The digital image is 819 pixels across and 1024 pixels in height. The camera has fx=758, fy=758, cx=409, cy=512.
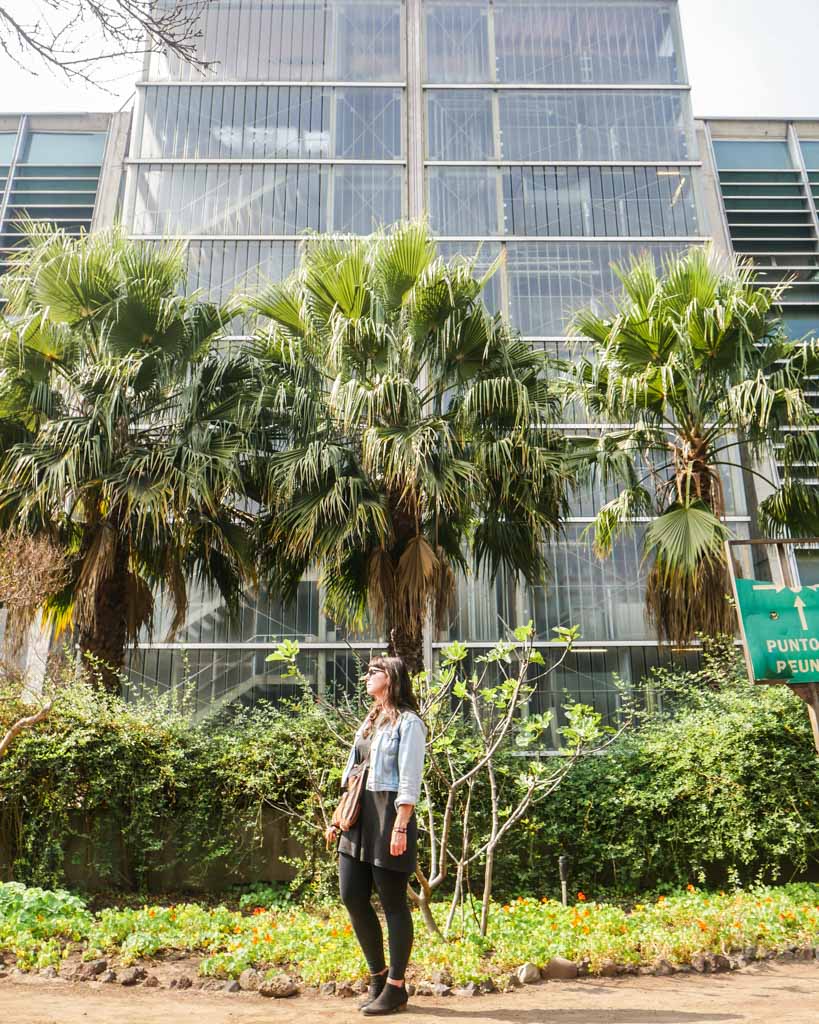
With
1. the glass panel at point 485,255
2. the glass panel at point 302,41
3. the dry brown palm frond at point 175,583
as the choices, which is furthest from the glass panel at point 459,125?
the dry brown palm frond at point 175,583

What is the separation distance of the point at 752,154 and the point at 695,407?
1453 cm

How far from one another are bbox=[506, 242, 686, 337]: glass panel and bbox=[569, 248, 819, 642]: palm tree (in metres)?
6.42

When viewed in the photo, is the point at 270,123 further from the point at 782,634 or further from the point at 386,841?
the point at 386,841

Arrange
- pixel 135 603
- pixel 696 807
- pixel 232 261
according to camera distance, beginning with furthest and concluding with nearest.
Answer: pixel 232 261 → pixel 135 603 → pixel 696 807

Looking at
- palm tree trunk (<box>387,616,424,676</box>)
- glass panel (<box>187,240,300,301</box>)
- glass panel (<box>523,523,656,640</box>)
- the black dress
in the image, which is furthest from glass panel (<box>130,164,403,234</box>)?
the black dress

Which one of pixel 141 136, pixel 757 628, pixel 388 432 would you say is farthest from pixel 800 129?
pixel 757 628

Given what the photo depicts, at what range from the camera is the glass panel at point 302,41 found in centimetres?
1817

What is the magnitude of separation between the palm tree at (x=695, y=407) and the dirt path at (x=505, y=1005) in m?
4.86

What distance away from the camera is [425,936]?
4656 millimetres

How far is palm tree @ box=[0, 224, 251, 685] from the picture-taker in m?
8.19

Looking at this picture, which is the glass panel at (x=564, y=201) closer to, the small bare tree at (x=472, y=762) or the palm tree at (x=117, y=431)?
the palm tree at (x=117, y=431)

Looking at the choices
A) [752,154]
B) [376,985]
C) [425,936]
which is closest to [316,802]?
[425,936]

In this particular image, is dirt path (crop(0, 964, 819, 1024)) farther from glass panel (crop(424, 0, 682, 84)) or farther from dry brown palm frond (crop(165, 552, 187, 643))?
glass panel (crop(424, 0, 682, 84))

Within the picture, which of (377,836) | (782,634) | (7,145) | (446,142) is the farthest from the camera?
(7,145)
